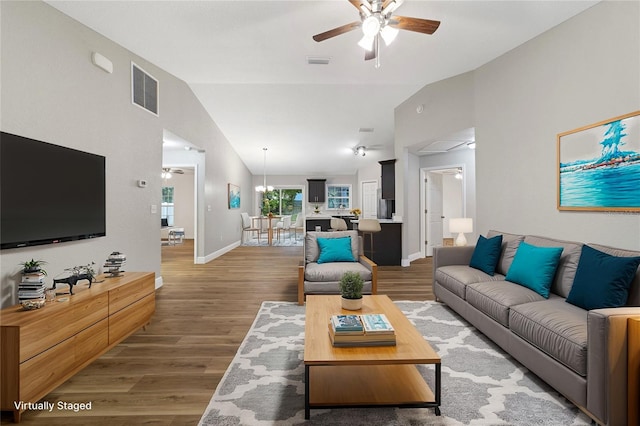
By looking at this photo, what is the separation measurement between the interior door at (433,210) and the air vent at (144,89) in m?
5.59

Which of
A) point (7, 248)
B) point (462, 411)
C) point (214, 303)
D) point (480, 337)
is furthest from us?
point (214, 303)

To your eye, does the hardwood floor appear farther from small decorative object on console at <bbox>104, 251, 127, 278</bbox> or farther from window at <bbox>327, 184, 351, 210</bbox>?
window at <bbox>327, 184, 351, 210</bbox>

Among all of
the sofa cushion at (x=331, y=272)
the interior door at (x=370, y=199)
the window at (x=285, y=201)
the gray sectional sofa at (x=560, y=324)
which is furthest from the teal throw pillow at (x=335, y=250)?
the window at (x=285, y=201)

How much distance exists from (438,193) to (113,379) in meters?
7.09

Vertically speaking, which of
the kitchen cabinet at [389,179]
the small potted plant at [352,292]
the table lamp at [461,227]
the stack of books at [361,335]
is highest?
the kitchen cabinet at [389,179]

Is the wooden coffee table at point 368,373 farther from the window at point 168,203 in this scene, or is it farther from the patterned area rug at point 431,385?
the window at point 168,203

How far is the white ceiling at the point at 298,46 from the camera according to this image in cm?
292

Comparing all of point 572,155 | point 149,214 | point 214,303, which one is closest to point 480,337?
point 572,155

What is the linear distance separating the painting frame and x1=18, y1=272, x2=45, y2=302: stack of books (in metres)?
6.51

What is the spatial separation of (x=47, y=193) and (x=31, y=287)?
2.61 ft

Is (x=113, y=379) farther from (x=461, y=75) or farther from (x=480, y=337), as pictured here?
(x=461, y=75)

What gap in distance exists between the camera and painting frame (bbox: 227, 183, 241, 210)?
28.2 feet

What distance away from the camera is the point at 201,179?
661 centimetres

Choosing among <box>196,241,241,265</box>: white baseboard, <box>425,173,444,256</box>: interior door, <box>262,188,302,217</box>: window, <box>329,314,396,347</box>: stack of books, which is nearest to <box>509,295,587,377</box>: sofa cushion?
<box>329,314,396,347</box>: stack of books
